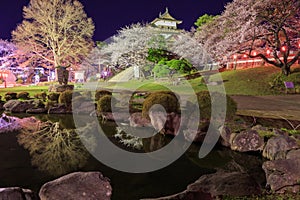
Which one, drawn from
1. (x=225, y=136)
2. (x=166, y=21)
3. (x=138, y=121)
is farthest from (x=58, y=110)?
(x=166, y=21)

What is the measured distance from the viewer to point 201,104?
802 cm

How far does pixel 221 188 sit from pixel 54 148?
526cm

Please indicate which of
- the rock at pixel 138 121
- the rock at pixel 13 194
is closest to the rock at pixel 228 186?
the rock at pixel 13 194

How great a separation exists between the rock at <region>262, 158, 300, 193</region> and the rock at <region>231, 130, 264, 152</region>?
6.51ft

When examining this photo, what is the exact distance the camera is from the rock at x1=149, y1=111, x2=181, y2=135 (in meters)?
8.29

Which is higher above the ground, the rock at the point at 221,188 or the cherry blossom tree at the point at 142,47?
the cherry blossom tree at the point at 142,47

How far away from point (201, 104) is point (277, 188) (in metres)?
4.22

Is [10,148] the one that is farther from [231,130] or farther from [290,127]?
[290,127]

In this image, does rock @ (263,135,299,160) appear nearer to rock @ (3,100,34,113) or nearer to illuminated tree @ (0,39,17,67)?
rock @ (3,100,34,113)

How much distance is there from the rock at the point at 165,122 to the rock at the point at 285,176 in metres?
3.93

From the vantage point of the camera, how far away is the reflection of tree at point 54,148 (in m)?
5.85

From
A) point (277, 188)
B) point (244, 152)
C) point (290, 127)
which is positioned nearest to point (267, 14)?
point (290, 127)

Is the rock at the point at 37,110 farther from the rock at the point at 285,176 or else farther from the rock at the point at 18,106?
the rock at the point at 285,176

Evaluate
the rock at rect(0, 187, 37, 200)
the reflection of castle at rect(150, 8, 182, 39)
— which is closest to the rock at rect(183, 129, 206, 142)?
the rock at rect(0, 187, 37, 200)
